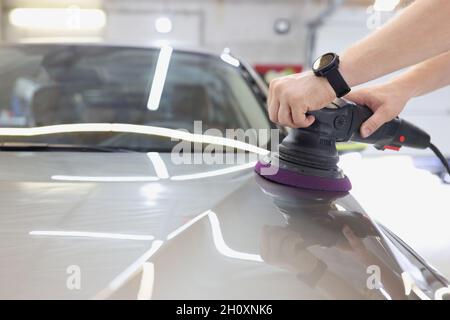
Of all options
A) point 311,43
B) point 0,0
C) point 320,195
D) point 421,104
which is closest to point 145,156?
point 320,195

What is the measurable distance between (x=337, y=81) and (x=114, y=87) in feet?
4.31

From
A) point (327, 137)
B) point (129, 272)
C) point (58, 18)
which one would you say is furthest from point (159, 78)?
point (58, 18)

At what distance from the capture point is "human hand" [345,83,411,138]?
928 mm

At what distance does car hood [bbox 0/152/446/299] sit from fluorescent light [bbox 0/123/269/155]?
A: 224 millimetres

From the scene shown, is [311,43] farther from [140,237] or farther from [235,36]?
[140,237]

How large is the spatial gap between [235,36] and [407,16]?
614 cm

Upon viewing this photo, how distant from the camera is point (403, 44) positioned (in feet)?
2.52

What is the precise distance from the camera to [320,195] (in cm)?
89

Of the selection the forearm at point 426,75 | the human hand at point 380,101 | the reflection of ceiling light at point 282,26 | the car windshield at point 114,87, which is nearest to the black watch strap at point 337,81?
the human hand at point 380,101

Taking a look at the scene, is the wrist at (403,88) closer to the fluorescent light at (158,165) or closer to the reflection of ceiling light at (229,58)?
the fluorescent light at (158,165)

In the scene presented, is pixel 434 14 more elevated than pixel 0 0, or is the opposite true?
pixel 0 0

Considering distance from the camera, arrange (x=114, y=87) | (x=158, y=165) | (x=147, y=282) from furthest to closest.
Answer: (x=114, y=87)
(x=158, y=165)
(x=147, y=282)

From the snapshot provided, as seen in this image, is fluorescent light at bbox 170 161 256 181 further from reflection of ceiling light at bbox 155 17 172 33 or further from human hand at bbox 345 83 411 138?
reflection of ceiling light at bbox 155 17 172 33

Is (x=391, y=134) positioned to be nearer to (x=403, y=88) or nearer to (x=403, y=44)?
(x=403, y=88)
